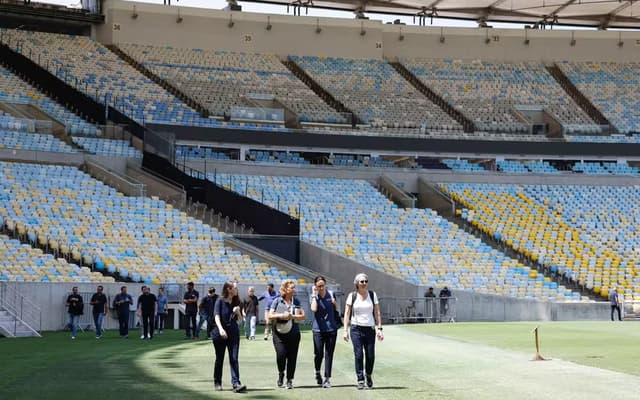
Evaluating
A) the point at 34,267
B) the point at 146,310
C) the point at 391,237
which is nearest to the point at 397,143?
the point at 391,237

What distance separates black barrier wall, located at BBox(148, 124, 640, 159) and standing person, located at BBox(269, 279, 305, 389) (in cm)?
3803

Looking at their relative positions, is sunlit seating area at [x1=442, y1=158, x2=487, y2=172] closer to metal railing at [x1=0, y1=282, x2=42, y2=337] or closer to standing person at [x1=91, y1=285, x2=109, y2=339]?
metal railing at [x1=0, y1=282, x2=42, y2=337]

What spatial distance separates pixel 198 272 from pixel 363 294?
2199 cm

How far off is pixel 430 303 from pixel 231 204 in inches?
406

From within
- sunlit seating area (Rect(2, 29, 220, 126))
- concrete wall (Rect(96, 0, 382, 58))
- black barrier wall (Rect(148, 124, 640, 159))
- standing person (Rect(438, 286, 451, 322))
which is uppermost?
concrete wall (Rect(96, 0, 382, 58))

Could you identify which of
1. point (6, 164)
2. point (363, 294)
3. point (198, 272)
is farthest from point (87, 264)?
point (363, 294)

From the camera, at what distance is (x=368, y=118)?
197 ft

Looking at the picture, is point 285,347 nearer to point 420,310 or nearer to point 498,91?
point 420,310

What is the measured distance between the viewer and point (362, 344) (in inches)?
615

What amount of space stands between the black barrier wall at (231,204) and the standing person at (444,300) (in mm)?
6953

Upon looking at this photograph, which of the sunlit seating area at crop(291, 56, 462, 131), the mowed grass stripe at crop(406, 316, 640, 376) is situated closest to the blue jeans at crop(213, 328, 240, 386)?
the mowed grass stripe at crop(406, 316, 640, 376)

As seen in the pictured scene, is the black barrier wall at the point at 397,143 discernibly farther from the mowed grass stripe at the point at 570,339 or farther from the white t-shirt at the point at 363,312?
the white t-shirt at the point at 363,312

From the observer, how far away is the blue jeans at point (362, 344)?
1543cm

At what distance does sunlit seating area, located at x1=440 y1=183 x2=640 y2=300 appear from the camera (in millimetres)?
45406
